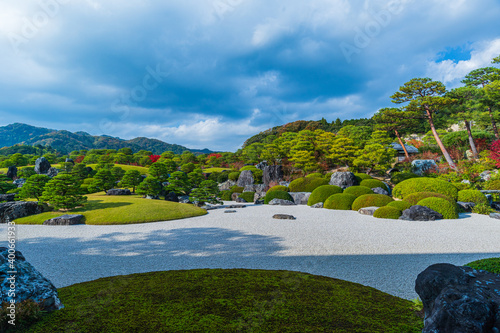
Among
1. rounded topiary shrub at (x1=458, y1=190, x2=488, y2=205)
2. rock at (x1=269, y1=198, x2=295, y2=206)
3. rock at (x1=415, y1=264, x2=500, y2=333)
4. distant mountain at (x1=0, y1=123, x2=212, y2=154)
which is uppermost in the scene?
distant mountain at (x1=0, y1=123, x2=212, y2=154)

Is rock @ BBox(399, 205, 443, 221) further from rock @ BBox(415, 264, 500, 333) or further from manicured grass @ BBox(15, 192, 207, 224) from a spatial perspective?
manicured grass @ BBox(15, 192, 207, 224)

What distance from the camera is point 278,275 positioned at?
4.00 m

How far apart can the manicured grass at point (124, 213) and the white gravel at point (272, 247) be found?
0.84 meters

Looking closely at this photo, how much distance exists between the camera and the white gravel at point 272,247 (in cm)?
463

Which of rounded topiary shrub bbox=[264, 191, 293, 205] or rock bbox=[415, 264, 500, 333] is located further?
rounded topiary shrub bbox=[264, 191, 293, 205]

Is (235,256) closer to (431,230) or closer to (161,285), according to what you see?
(161,285)

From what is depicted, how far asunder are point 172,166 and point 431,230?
848 inches

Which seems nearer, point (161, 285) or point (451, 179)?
point (161, 285)

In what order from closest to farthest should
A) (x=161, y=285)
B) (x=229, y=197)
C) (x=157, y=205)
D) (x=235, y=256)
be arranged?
(x=161, y=285) < (x=235, y=256) < (x=157, y=205) < (x=229, y=197)

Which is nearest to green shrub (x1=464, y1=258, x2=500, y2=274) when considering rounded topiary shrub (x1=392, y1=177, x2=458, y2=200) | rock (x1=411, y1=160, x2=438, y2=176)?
rounded topiary shrub (x1=392, y1=177, x2=458, y2=200)

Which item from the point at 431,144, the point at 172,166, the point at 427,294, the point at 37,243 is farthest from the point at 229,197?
the point at 431,144

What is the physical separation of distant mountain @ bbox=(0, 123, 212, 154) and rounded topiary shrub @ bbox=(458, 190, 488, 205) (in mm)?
113893

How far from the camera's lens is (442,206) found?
9711 mm

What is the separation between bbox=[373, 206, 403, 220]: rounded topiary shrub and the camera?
389 inches
